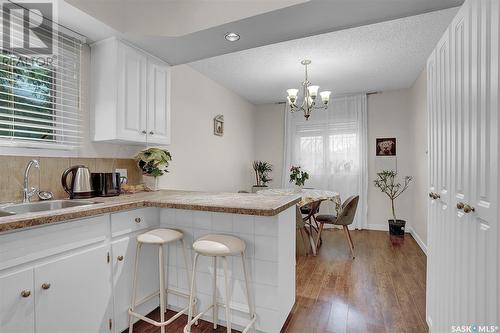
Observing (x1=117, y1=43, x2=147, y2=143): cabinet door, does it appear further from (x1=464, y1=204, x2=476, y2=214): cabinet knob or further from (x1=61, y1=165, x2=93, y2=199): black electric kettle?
(x1=464, y1=204, x2=476, y2=214): cabinet knob

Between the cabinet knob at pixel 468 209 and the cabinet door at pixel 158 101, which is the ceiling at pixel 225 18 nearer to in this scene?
the cabinet door at pixel 158 101

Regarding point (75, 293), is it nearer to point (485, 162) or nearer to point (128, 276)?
point (128, 276)

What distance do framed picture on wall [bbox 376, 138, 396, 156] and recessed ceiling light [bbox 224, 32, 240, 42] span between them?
3788mm

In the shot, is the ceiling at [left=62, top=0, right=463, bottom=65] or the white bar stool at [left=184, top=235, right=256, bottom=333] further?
the ceiling at [left=62, top=0, right=463, bottom=65]

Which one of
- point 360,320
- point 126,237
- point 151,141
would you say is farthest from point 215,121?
point 360,320

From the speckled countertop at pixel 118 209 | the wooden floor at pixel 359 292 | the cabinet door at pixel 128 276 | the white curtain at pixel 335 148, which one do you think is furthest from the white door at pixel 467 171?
the white curtain at pixel 335 148

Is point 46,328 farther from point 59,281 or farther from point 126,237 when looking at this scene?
point 126,237

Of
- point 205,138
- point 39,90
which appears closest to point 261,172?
point 205,138

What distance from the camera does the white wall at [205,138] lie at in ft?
10.7

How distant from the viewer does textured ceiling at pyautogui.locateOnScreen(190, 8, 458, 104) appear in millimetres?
2650

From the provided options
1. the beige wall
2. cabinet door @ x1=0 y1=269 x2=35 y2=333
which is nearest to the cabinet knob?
cabinet door @ x1=0 y1=269 x2=35 y2=333

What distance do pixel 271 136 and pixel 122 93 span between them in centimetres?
388

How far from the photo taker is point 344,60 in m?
3.35

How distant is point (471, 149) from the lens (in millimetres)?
1097
